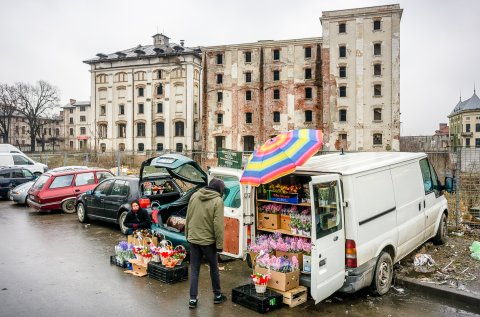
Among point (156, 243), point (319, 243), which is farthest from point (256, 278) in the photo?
point (156, 243)

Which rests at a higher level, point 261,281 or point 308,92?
point 308,92

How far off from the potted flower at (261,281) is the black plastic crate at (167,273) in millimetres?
1998

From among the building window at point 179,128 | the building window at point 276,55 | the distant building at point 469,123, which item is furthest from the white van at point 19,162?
the distant building at point 469,123

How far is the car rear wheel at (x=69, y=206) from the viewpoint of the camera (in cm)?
1574

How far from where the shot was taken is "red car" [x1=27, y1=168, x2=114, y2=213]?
15.4 meters

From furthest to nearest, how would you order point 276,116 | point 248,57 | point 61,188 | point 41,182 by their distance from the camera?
point 248,57 < point 276,116 < point 41,182 < point 61,188

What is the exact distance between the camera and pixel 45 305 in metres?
6.46

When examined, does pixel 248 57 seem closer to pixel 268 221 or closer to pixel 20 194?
pixel 20 194

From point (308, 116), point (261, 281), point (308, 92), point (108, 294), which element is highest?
point (308, 92)

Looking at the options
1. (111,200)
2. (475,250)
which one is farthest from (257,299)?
(111,200)

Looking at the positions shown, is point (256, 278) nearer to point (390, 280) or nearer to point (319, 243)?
point (319, 243)

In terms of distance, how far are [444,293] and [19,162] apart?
25583 mm

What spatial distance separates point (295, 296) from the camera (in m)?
6.31

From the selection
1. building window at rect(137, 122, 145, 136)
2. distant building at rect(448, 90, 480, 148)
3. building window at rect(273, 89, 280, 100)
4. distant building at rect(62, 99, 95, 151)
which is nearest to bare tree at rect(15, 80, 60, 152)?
distant building at rect(62, 99, 95, 151)
